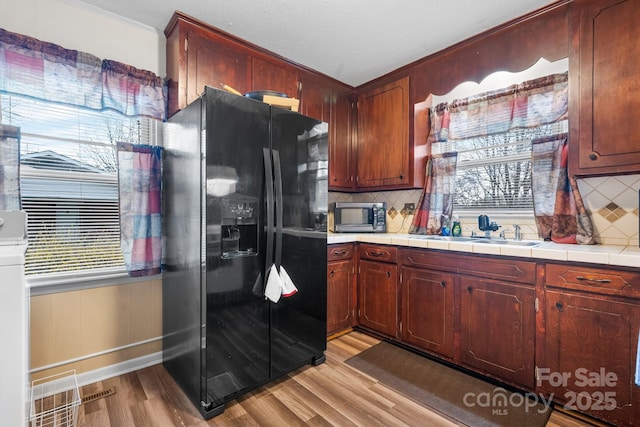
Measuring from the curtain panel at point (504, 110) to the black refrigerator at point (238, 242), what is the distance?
1.31 meters

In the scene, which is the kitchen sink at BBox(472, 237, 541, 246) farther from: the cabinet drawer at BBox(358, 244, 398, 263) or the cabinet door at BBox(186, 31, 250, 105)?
the cabinet door at BBox(186, 31, 250, 105)

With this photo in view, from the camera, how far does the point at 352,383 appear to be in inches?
81.8

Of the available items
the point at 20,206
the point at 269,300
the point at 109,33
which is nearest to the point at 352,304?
the point at 269,300

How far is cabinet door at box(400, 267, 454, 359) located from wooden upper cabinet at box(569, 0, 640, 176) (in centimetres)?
115

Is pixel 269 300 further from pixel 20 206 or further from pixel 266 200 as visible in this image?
pixel 20 206

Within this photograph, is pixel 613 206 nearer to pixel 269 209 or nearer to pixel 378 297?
pixel 378 297

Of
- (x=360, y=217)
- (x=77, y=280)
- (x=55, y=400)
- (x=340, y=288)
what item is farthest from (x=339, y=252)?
(x=55, y=400)

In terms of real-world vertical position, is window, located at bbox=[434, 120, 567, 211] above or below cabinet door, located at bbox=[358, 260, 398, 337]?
above

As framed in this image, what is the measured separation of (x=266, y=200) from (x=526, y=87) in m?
2.17

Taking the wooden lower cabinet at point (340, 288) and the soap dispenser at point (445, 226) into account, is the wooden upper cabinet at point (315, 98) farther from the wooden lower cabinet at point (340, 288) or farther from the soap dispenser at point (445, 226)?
the soap dispenser at point (445, 226)

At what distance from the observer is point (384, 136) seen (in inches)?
123

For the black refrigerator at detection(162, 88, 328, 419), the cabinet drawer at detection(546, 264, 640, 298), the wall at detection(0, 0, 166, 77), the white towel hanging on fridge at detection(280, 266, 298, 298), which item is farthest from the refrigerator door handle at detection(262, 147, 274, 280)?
the cabinet drawer at detection(546, 264, 640, 298)

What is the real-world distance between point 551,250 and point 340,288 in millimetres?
1595

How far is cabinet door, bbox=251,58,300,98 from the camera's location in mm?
2593
